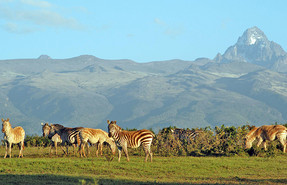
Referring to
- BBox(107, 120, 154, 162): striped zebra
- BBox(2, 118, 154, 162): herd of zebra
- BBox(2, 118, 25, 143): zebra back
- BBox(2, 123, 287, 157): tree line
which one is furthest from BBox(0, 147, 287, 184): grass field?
BBox(2, 123, 287, 157): tree line

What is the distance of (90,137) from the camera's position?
99.8ft

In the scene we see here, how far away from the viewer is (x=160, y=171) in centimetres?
2523

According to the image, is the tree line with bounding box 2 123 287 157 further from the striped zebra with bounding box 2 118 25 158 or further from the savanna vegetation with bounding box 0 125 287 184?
the striped zebra with bounding box 2 118 25 158

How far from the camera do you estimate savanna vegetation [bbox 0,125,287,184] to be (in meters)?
22.2

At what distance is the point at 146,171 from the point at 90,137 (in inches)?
257

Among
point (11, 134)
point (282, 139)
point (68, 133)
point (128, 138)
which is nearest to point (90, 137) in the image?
point (68, 133)

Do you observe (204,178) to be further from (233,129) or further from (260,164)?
(233,129)

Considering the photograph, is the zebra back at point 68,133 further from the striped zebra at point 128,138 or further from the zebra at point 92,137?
the striped zebra at point 128,138

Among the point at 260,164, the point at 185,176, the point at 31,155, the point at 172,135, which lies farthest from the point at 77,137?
the point at 260,164

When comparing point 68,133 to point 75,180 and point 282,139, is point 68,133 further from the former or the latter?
point 282,139

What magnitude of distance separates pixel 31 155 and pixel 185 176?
12623mm

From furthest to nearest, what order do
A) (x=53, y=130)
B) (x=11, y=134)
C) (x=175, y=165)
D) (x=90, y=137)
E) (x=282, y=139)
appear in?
(x=282, y=139), (x=53, y=130), (x=90, y=137), (x=11, y=134), (x=175, y=165)

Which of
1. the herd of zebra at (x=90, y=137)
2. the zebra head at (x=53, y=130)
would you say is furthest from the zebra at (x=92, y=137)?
the zebra head at (x=53, y=130)

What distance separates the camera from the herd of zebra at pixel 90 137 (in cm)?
2770
